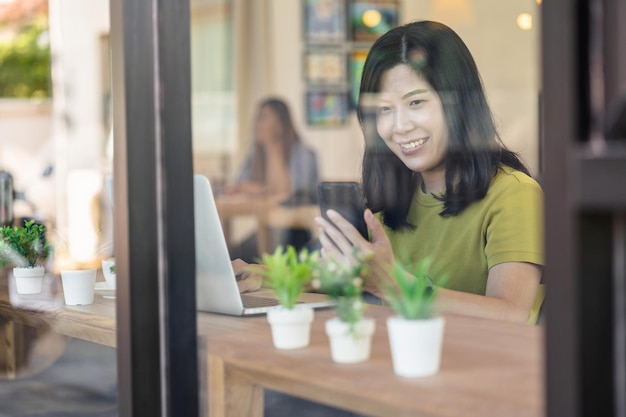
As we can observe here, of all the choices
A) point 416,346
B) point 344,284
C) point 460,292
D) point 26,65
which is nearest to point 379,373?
point 416,346

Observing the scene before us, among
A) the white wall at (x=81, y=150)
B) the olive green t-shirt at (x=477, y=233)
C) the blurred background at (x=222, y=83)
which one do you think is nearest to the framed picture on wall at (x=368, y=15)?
the blurred background at (x=222, y=83)

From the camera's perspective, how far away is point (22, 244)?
6.99 ft

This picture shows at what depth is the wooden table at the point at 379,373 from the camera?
46.1 inches

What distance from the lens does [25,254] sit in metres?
2.12

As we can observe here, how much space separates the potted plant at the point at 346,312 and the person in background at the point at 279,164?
120 inches

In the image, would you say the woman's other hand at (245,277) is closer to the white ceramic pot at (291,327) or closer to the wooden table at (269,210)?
the white ceramic pot at (291,327)

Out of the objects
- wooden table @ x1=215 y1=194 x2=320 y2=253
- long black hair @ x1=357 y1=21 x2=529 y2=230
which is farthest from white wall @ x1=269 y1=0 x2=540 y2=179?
wooden table @ x1=215 y1=194 x2=320 y2=253

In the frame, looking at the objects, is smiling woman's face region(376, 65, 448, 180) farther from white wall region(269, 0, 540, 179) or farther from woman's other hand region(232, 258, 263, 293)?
woman's other hand region(232, 258, 263, 293)

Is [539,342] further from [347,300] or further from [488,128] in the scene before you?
[488,128]

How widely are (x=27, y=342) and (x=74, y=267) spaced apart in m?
0.19

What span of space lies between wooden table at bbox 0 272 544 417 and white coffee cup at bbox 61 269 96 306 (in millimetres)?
149

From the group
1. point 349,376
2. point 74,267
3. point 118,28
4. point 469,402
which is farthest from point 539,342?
point 74,267

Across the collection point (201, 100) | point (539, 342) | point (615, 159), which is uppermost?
point (201, 100)

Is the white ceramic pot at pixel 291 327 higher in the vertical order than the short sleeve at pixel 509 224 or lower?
lower
